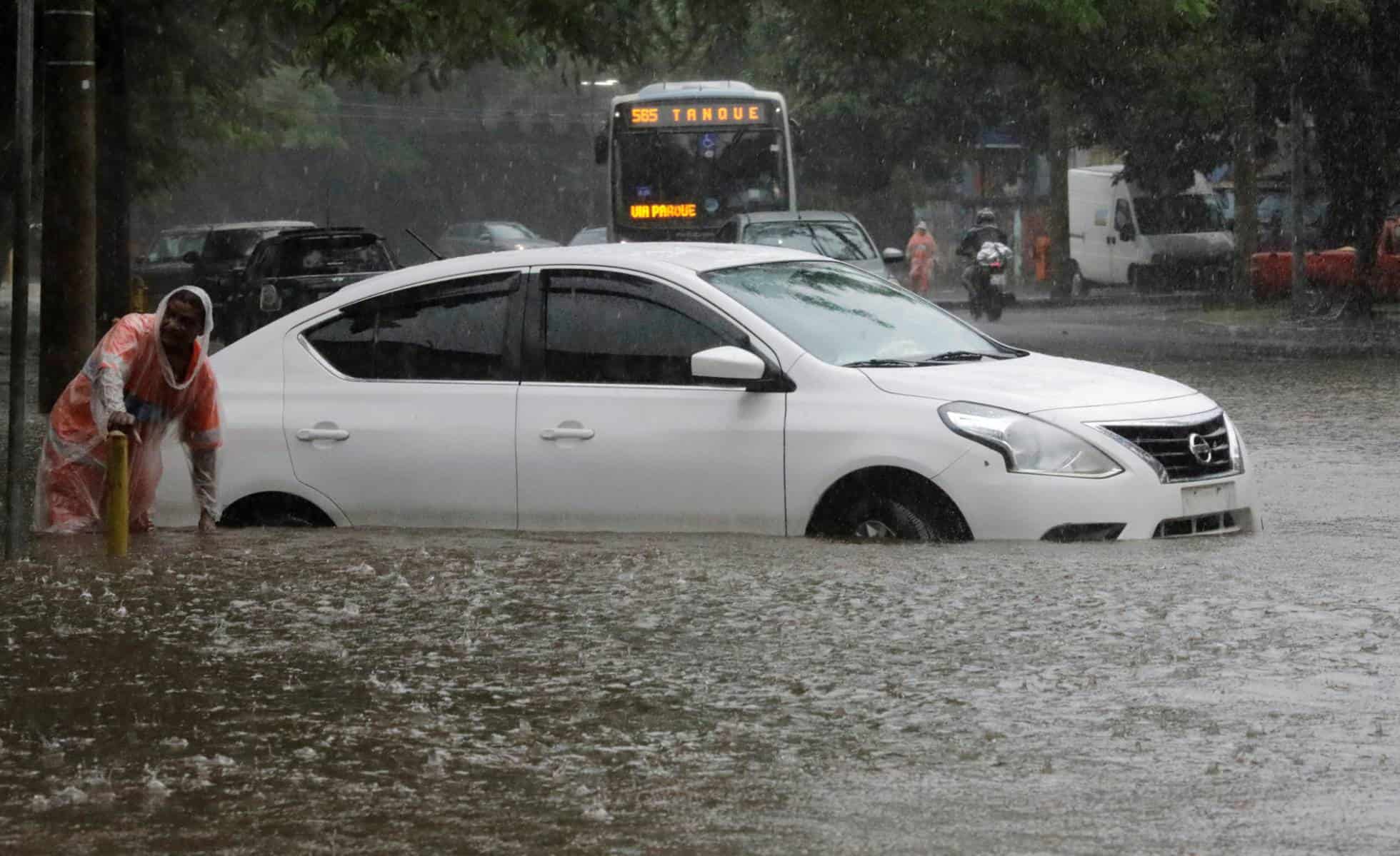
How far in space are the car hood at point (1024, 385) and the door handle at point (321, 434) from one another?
2158 millimetres

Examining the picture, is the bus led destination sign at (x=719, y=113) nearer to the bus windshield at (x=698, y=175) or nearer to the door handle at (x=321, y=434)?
the bus windshield at (x=698, y=175)

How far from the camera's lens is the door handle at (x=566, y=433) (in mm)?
9203

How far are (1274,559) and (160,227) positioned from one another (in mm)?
69106

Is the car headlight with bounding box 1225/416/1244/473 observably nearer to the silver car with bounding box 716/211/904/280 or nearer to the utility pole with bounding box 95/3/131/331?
the utility pole with bounding box 95/3/131/331

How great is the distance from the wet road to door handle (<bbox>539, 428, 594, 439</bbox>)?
1.32ft

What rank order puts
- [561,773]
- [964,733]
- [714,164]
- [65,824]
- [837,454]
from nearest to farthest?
1. [65,824]
2. [561,773]
3. [964,733]
4. [837,454]
5. [714,164]

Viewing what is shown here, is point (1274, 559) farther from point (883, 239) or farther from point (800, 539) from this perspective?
point (883, 239)

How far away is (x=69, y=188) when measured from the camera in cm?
1441

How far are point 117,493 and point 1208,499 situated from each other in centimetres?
422

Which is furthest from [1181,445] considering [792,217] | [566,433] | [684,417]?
[792,217]

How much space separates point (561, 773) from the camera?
5.64 metres

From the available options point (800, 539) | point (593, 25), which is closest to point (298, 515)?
point (800, 539)

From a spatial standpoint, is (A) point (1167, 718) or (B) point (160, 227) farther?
(B) point (160, 227)

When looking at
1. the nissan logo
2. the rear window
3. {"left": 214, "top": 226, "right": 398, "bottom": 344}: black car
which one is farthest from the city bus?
the nissan logo
